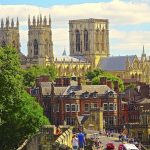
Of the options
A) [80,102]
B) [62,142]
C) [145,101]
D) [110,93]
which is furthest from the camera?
[145,101]

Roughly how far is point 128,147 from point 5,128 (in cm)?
1781

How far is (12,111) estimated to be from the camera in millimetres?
51594

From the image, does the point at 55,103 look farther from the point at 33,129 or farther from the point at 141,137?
the point at 33,129

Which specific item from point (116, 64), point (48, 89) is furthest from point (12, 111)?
point (116, 64)

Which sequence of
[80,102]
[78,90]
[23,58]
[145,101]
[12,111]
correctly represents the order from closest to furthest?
1. [12,111]
2. [80,102]
3. [78,90]
4. [145,101]
5. [23,58]

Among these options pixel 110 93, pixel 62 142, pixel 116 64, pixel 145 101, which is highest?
pixel 62 142

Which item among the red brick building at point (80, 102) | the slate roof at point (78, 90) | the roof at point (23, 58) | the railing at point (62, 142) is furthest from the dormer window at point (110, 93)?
the roof at point (23, 58)

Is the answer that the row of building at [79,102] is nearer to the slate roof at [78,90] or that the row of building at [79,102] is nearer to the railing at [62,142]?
the slate roof at [78,90]

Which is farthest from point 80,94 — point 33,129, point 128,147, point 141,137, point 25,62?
point 25,62

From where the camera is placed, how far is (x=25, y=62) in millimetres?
189000

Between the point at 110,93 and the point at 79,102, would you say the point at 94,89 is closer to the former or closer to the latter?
the point at 110,93

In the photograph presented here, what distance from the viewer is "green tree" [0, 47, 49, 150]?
49156mm

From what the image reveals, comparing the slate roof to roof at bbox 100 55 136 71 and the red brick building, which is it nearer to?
the red brick building

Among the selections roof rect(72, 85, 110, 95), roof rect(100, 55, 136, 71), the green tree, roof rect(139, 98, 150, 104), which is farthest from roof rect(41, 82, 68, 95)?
roof rect(100, 55, 136, 71)
